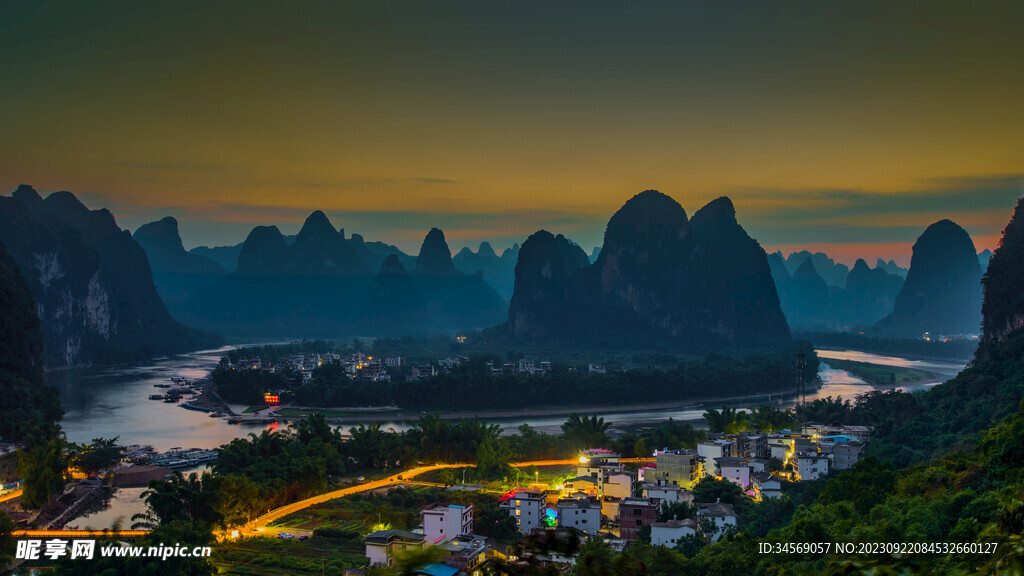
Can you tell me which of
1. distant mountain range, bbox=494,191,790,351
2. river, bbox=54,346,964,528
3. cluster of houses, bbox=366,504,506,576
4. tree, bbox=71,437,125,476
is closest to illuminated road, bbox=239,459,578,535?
river, bbox=54,346,964,528

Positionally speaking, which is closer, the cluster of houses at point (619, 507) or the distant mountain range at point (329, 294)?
the cluster of houses at point (619, 507)

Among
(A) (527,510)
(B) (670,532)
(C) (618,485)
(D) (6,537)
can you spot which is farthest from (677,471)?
(D) (6,537)

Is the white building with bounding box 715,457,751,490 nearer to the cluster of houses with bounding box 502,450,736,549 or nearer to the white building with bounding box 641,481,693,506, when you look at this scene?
the cluster of houses with bounding box 502,450,736,549

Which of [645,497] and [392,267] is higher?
[392,267]

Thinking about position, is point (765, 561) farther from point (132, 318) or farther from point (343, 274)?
point (343, 274)

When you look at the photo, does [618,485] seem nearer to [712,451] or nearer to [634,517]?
[634,517]

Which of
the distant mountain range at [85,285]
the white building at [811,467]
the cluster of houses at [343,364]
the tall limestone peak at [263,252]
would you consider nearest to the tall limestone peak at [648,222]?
the cluster of houses at [343,364]

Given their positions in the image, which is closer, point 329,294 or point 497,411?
point 497,411

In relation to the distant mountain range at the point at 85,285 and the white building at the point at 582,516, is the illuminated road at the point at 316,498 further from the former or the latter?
the distant mountain range at the point at 85,285
